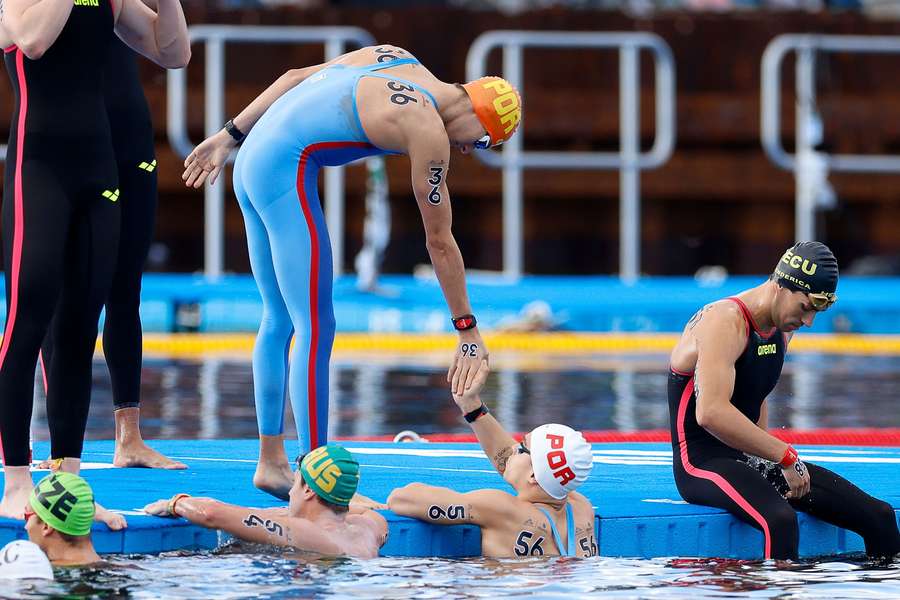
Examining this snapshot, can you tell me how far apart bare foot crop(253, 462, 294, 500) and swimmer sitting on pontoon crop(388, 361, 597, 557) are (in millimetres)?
465

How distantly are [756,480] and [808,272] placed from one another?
762 mm

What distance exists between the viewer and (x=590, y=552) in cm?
639

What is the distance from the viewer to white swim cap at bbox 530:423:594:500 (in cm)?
633

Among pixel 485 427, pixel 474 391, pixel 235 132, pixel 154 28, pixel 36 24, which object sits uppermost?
pixel 154 28

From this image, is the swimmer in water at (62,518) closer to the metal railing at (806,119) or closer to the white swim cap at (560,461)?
the white swim cap at (560,461)

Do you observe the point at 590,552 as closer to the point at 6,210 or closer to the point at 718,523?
the point at 718,523

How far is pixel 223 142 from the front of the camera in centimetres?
697

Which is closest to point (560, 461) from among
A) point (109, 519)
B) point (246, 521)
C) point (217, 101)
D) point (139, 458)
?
point (246, 521)

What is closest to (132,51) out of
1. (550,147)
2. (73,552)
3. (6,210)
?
(6,210)

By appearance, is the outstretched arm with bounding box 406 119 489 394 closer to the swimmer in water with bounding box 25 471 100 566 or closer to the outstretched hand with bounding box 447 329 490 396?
the outstretched hand with bounding box 447 329 490 396

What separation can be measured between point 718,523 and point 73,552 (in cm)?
227

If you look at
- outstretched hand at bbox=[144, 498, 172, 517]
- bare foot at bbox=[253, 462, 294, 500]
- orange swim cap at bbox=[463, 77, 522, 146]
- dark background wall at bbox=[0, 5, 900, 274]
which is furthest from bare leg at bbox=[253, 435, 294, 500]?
dark background wall at bbox=[0, 5, 900, 274]

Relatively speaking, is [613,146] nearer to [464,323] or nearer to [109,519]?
[464,323]

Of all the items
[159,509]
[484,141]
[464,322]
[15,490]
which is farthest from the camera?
[484,141]
